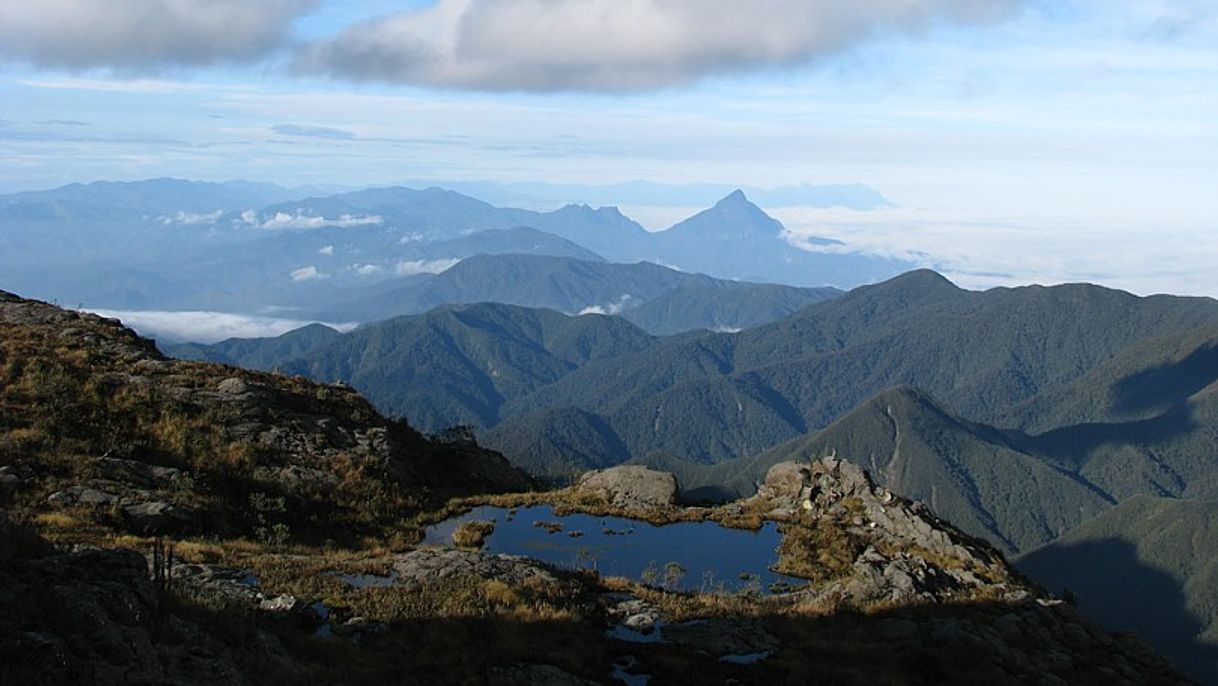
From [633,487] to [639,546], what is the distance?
656 centimetres

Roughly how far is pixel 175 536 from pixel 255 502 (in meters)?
3.46

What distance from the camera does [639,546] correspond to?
1126 inches

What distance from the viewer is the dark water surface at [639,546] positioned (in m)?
25.9

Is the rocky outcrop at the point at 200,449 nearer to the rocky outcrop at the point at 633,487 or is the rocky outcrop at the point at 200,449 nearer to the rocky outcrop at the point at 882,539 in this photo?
the rocky outcrop at the point at 633,487

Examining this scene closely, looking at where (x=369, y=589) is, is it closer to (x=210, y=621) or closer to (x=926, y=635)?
(x=210, y=621)

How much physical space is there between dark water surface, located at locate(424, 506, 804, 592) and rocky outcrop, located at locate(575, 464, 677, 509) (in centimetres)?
288

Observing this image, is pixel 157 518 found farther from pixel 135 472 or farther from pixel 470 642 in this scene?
pixel 470 642

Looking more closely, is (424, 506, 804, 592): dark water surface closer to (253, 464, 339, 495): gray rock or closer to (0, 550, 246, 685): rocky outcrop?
(253, 464, 339, 495): gray rock

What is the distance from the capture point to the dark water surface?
1019 inches

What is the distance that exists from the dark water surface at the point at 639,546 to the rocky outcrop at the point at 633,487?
2.88 m

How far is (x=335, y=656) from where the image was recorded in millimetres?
14938

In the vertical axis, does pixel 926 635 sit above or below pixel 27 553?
below

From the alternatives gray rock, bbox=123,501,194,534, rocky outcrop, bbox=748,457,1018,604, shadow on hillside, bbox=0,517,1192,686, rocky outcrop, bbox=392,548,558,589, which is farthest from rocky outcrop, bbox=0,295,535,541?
rocky outcrop, bbox=748,457,1018,604

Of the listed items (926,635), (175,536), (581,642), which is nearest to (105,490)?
(175,536)
